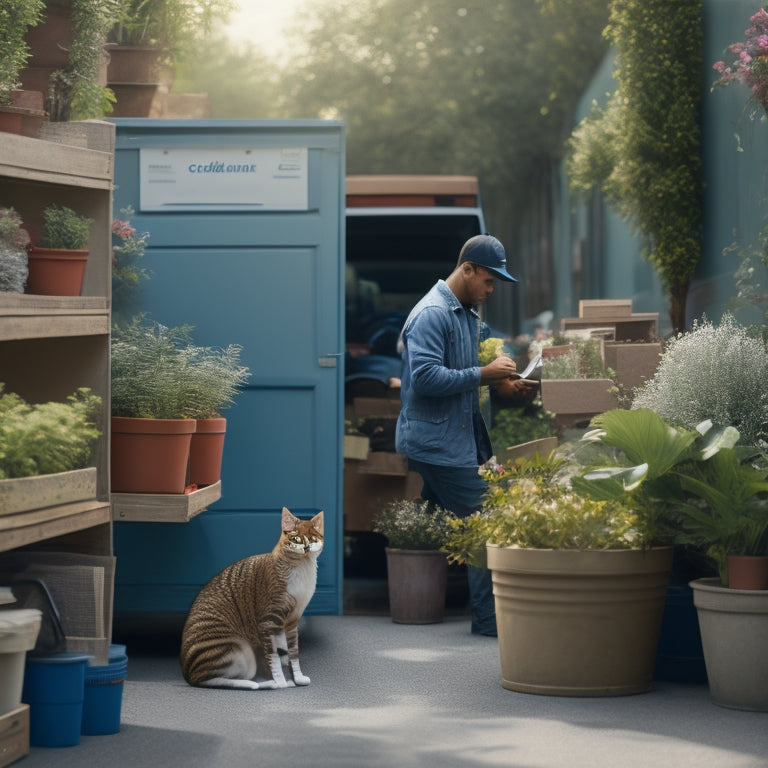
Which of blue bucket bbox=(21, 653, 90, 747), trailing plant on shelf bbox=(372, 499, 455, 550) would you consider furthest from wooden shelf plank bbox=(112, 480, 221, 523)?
trailing plant on shelf bbox=(372, 499, 455, 550)

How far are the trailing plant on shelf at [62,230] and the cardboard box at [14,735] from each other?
5.95 ft

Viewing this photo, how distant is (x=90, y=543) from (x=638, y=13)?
249 inches

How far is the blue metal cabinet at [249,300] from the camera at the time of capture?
21.7 feet

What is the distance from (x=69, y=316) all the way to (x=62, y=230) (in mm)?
358

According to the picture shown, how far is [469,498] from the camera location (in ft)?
22.9

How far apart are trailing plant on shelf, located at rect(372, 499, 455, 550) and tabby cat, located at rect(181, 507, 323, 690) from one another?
1.60m

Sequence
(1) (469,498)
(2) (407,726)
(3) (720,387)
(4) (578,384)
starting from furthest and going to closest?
(1) (469,498) → (4) (578,384) → (3) (720,387) → (2) (407,726)

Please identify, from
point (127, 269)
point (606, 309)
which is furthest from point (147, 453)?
point (606, 309)

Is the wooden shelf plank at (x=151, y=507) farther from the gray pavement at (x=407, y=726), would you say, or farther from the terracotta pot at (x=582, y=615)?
the terracotta pot at (x=582, y=615)

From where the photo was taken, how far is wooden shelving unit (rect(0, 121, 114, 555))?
5.01 meters

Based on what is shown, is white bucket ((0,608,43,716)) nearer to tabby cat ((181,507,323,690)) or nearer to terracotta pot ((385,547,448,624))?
tabby cat ((181,507,323,690))

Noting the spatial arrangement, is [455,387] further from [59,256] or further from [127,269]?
[59,256]

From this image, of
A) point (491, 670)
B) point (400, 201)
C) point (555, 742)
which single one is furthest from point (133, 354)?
point (400, 201)

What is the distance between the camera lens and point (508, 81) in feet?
64.8
